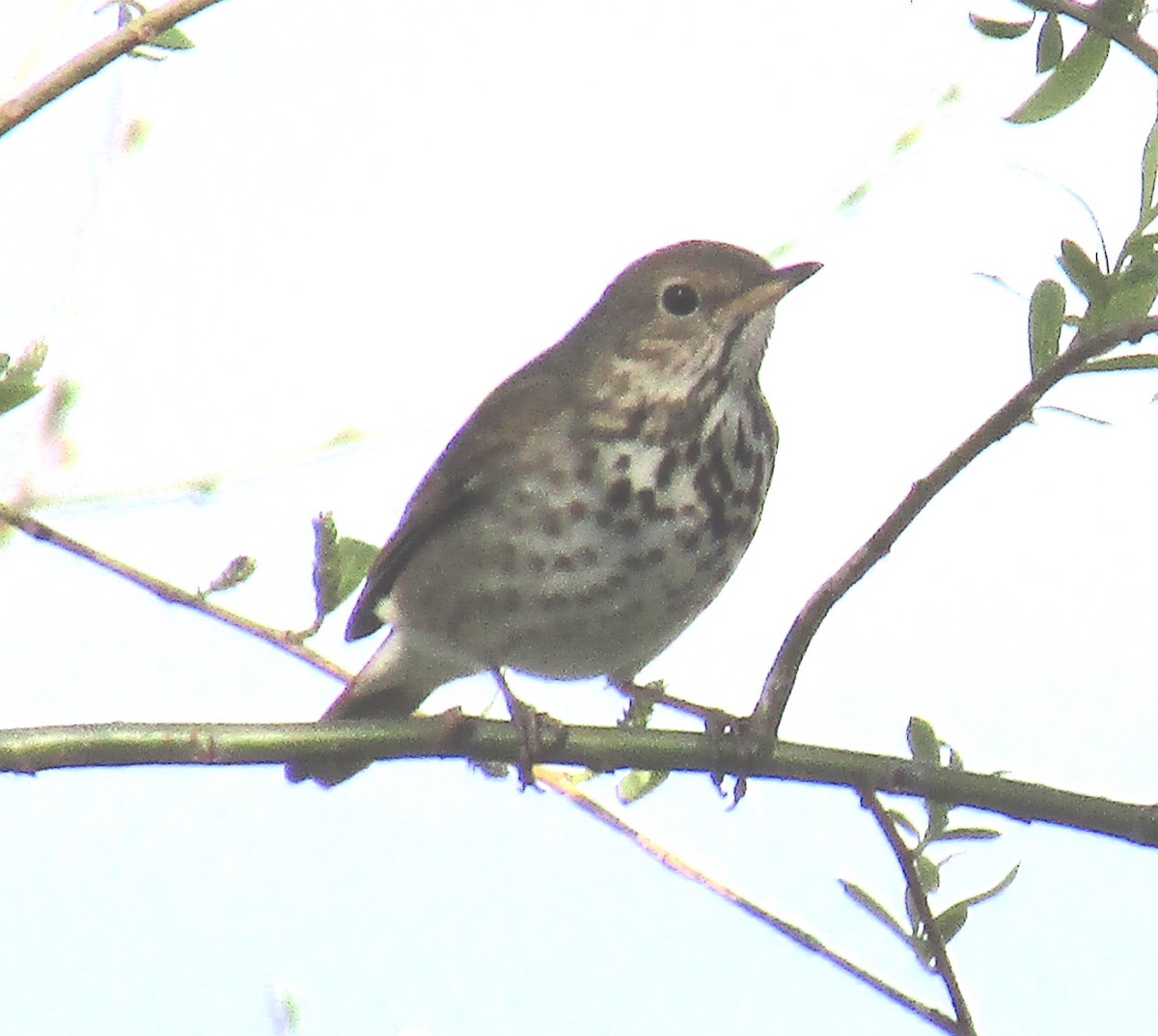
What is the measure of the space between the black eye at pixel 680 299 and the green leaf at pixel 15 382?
3.26 ft

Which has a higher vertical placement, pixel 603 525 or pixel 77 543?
pixel 603 525

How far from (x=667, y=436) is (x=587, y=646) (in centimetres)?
28

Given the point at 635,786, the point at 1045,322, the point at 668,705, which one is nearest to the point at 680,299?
the point at 668,705

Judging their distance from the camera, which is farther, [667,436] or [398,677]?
[398,677]

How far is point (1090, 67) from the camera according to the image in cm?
129

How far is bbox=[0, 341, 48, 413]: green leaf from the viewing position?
4.47ft

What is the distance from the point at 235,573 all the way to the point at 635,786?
0.49 metres

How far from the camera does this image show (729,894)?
1.52 m

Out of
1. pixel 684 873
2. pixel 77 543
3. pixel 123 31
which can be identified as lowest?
pixel 684 873

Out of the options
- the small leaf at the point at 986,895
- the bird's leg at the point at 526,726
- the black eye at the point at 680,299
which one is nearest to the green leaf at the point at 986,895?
the small leaf at the point at 986,895

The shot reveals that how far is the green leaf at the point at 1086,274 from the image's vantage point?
120 centimetres

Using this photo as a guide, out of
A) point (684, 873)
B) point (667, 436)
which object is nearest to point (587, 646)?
point (667, 436)

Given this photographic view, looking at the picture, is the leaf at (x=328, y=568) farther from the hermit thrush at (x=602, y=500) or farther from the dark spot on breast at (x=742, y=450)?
the dark spot on breast at (x=742, y=450)

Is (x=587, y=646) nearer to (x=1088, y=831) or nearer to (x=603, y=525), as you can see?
(x=603, y=525)
